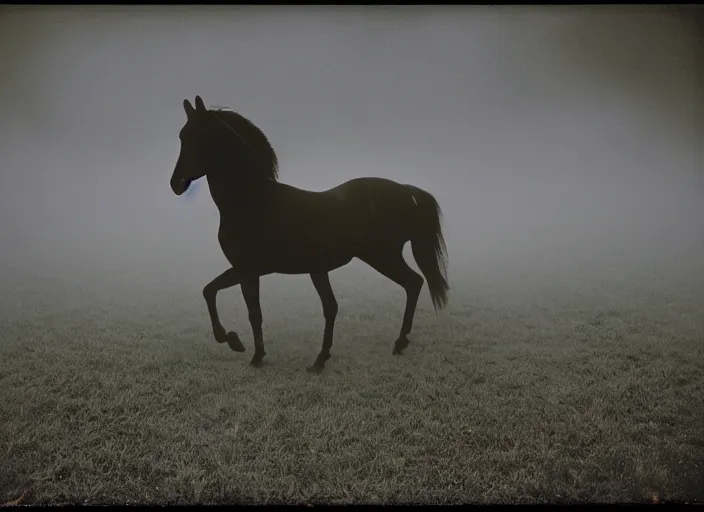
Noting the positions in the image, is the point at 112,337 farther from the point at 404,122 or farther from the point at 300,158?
the point at 404,122

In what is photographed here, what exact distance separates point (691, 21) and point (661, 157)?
77 cm

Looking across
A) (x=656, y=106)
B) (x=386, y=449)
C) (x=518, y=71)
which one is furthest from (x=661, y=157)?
(x=386, y=449)

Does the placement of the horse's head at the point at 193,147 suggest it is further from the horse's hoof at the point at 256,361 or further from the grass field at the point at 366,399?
the horse's hoof at the point at 256,361

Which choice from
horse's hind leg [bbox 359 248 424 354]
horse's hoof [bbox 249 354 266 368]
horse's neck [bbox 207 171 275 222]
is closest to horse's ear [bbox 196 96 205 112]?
horse's neck [bbox 207 171 275 222]

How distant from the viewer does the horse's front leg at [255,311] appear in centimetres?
222

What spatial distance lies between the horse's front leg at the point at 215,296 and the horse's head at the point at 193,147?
0.52m

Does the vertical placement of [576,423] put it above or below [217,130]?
below

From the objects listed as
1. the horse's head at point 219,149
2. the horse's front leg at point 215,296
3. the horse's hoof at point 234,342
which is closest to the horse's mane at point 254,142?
the horse's head at point 219,149

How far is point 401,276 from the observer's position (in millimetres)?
2340

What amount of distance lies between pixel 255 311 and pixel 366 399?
2.49 ft

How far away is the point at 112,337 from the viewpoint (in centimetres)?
225

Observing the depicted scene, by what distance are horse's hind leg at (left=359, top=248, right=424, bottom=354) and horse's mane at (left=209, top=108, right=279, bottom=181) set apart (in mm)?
708

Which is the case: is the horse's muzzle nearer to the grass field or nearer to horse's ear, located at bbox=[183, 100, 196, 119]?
horse's ear, located at bbox=[183, 100, 196, 119]

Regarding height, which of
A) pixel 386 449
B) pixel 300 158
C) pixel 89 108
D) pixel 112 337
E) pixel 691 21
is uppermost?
pixel 691 21
